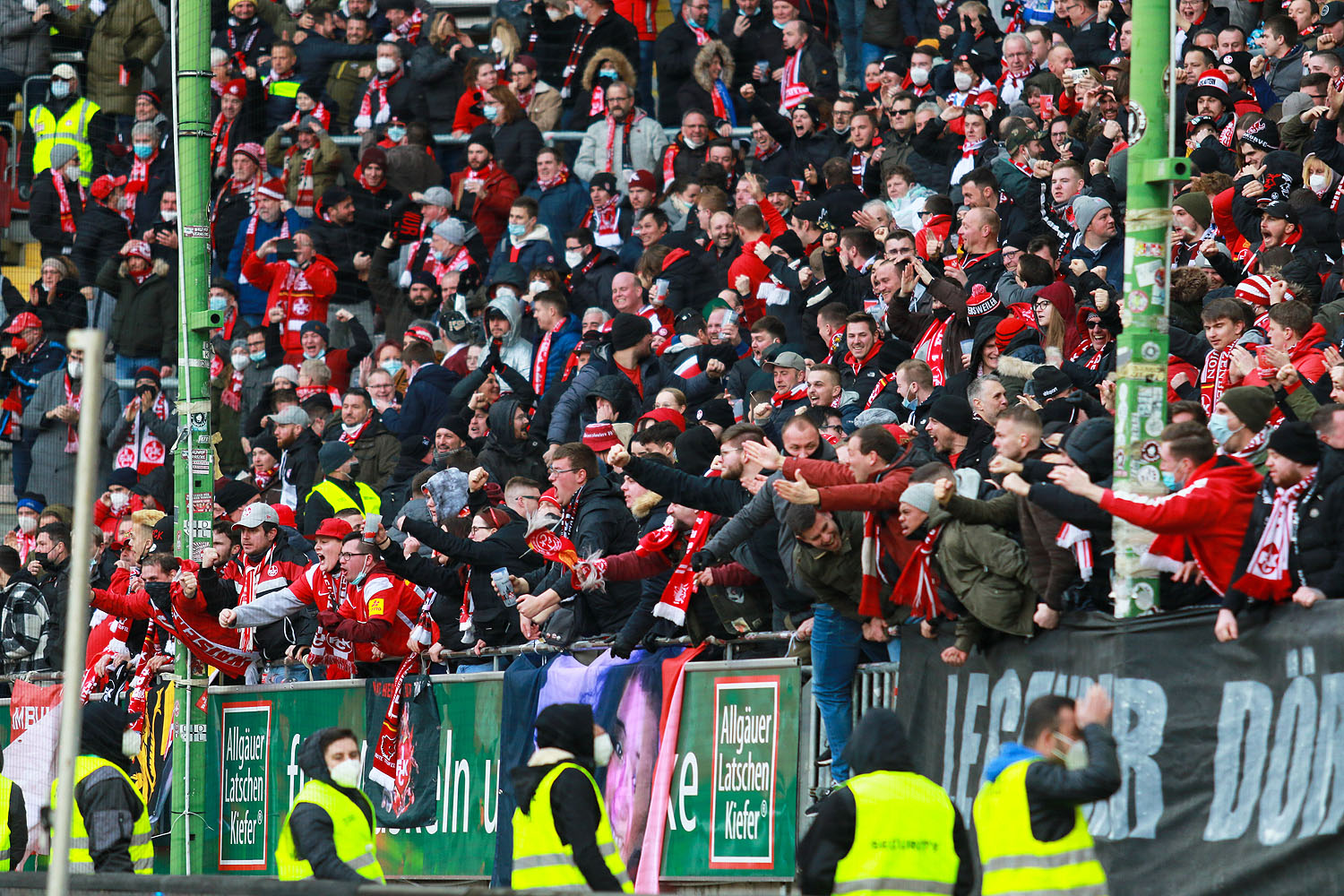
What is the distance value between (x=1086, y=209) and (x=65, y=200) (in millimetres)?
14538

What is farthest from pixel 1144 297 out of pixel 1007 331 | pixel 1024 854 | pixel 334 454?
pixel 334 454

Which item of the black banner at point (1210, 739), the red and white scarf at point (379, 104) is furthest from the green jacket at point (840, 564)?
the red and white scarf at point (379, 104)

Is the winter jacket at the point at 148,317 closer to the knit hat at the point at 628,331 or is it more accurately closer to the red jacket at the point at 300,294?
the red jacket at the point at 300,294

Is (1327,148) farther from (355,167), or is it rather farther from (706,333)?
(355,167)

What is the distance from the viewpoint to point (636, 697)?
36.7 feet

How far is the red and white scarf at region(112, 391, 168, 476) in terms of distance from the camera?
65.5 ft

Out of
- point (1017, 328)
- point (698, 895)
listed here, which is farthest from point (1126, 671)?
point (1017, 328)

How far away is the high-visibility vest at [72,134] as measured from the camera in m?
23.9

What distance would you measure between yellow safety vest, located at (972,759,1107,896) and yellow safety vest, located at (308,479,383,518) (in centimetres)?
850

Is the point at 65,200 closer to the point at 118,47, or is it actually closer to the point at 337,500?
the point at 118,47

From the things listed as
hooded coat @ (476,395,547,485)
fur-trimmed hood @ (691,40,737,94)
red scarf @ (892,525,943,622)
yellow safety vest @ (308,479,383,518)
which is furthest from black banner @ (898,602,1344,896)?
fur-trimmed hood @ (691,40,737,94)

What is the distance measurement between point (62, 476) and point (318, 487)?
7214mm

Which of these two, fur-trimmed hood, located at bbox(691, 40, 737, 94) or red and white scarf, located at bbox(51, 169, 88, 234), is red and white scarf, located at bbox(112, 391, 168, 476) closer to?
red and white scarf, located at bbox(51, 169, 88, 234)

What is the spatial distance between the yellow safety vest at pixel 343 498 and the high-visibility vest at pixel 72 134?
10.4 metres
